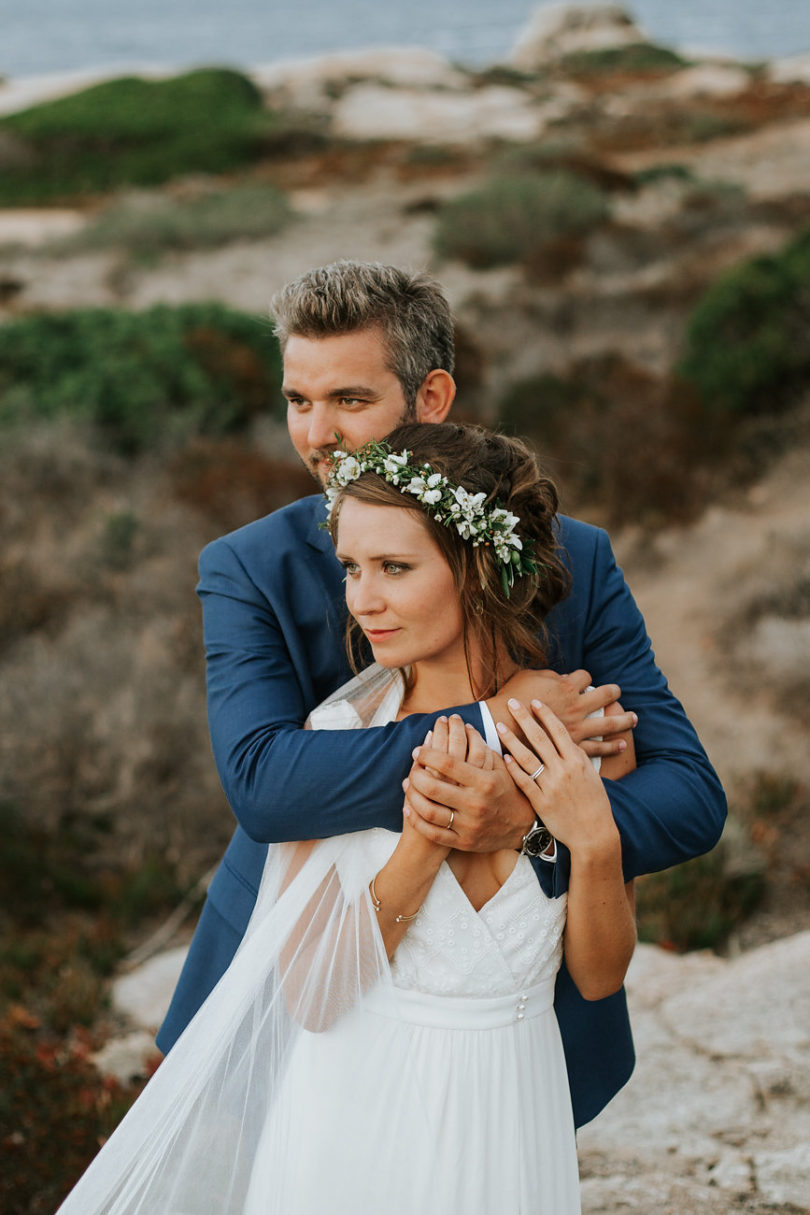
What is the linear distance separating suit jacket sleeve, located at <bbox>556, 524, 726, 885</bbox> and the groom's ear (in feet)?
1.49

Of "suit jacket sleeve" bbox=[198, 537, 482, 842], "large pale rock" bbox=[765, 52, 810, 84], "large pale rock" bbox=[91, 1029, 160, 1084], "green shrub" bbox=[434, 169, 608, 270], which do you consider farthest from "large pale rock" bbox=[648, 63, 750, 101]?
"suit jacket sleeve" bbox=[198, 537, 482, 842]

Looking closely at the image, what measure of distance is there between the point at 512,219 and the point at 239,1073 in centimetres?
1869

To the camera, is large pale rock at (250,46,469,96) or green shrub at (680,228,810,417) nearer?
green shrub at (680,228,810,417)

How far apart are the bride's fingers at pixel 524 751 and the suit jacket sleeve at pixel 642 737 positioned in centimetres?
19

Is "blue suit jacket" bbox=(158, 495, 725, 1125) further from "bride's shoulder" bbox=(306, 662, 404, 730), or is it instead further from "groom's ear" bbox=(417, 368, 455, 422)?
"groom's ear" bbox=(417, 368, 455, 422)

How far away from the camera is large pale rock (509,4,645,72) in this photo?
4550 centimetres

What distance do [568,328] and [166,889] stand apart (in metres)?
10.6

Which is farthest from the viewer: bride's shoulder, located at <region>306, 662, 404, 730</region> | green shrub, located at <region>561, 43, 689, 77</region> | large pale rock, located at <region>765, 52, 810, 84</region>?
green shrub, located at <region>561, 43, 689, 77</region>

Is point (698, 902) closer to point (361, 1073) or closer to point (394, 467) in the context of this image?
point (361, 1073)

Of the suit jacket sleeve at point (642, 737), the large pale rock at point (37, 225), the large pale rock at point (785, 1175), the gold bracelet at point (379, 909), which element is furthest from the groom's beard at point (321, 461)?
the large pale rock at point (37, 225)

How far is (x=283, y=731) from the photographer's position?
2.07 meters

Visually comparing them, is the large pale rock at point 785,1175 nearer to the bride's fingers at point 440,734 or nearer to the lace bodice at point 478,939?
the lace bodice at point 478,939

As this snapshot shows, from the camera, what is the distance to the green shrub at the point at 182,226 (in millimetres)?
22234

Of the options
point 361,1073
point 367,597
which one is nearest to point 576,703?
point 367,597
